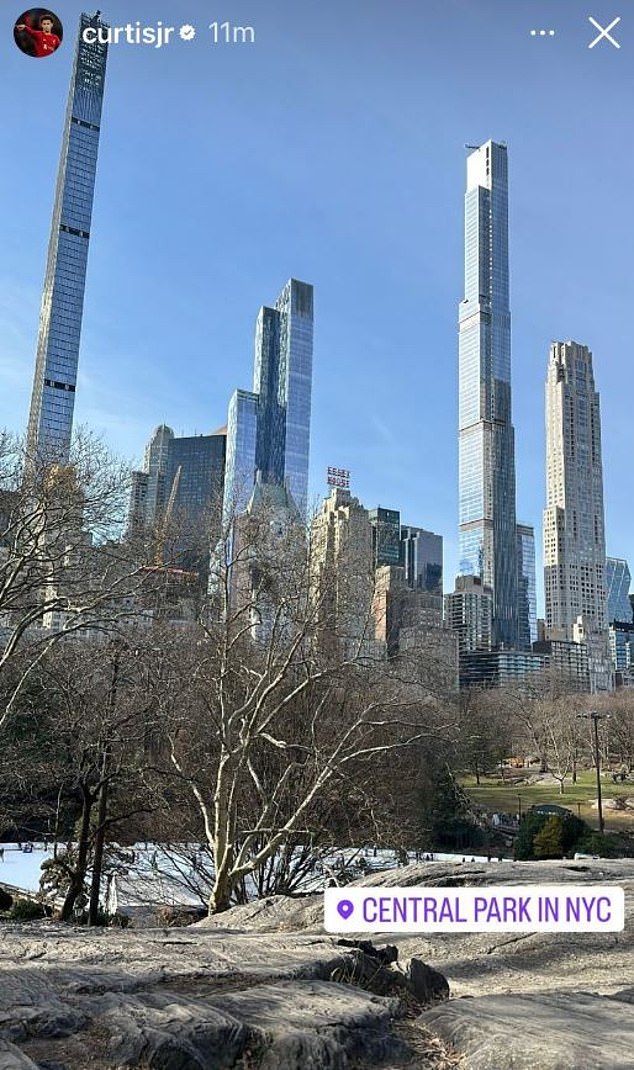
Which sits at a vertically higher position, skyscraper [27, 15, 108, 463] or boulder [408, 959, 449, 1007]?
skyscraper [27, 15, 108, 463]

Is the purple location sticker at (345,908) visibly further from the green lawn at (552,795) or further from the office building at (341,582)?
the green lawn at (552,795)

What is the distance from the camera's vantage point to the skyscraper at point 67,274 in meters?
183

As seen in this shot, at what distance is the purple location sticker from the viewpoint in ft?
35.3

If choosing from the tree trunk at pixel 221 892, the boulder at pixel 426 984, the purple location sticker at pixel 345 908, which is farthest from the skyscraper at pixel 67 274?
Result: the boulder at pixel 426 984

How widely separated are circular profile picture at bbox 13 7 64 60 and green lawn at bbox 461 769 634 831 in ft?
139

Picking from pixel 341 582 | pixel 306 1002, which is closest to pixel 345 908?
pixel 306 1002

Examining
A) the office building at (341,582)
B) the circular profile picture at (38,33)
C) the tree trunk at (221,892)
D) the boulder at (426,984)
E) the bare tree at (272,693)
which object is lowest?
the tree trunk at (221,892)

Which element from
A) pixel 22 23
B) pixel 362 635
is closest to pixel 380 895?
pixel 362 635

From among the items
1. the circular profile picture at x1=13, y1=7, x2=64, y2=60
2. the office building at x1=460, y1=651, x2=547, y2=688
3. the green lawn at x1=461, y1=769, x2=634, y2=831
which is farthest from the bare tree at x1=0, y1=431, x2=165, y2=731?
the office building at x1=460, y1=651, x2=547, y2=688

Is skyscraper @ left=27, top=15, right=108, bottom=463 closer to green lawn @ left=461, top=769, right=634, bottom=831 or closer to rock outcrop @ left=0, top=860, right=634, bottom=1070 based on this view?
green lawn @ left=461, top=769, right=634, bottom=831

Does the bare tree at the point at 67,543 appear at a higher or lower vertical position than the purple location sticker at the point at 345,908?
higher

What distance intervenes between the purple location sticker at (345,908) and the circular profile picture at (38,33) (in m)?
18.7

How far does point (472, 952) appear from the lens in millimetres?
9508

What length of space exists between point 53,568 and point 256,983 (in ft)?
36.3
